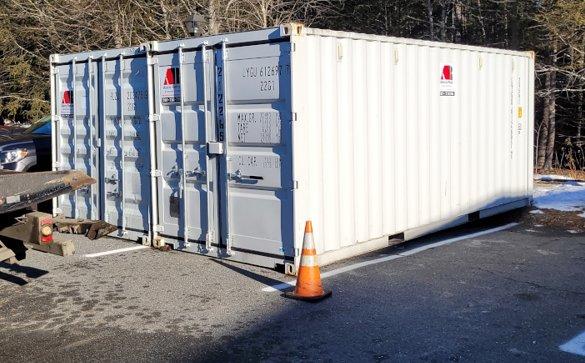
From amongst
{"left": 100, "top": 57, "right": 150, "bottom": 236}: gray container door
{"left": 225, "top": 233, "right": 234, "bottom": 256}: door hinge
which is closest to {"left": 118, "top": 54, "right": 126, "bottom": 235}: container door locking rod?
{"left": 100, "top": 57, "right": 150, "bottom": 236}: gray container door

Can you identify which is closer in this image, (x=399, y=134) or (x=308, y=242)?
(x=308, y=242)

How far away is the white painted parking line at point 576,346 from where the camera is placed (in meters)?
5.44

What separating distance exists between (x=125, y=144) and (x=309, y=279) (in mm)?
4234

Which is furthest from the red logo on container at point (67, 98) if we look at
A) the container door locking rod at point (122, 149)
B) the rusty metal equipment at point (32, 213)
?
the rusty metal equipment at point (32, 213)

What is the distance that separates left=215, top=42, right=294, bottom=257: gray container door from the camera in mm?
7906

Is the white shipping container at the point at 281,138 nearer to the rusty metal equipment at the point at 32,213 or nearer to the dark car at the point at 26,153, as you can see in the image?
the dark car at the point at 26,153

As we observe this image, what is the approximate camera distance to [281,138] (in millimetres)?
7930

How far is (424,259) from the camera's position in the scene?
343 inches

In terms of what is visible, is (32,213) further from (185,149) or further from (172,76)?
(172,76)

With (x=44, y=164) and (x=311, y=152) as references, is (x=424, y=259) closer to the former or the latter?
(x=311, y=152)

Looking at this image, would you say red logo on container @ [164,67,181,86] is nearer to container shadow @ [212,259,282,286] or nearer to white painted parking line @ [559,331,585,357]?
container shadow @ [212,259,282,286]

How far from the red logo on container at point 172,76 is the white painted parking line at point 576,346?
5.64m

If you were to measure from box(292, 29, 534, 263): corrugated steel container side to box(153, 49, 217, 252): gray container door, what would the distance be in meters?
1.44

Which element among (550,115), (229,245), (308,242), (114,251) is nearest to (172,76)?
(229,245)
